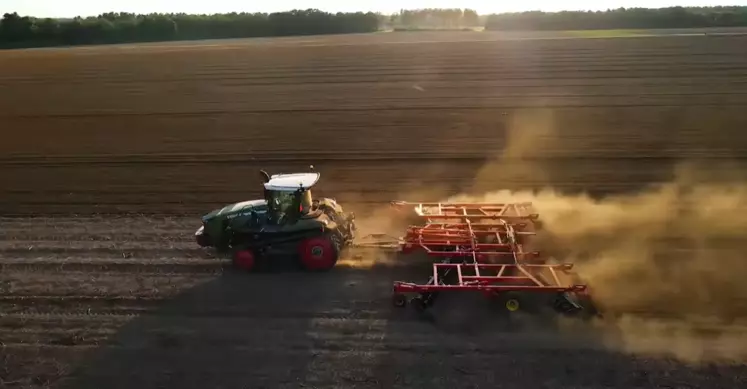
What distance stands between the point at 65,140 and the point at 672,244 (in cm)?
2004

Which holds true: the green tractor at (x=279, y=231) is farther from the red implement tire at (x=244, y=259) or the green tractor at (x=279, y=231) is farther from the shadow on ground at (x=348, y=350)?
the shadow on ground at (x=348, y=350)

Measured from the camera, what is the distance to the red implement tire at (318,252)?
1232cm

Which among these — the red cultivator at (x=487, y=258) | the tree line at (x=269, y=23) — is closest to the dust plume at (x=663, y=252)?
the red cultivator at (x=487, y=258)

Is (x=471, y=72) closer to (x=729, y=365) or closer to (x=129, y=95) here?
(x=129, y=95)

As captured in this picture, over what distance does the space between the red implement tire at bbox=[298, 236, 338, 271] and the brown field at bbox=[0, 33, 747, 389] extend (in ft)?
1.11

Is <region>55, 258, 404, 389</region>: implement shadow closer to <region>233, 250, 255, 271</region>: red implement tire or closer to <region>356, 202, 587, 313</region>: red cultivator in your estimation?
<region>233, 250, 255, 271</region>: red implement tire

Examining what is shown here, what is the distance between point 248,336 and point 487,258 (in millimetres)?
4304

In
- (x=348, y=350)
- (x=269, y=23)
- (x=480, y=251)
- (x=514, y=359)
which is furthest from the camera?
(x=269, y=23)

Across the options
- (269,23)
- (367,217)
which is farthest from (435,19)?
(367,217)

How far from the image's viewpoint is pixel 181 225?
1543cm

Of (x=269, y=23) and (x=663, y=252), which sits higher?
(x=269, y=23)

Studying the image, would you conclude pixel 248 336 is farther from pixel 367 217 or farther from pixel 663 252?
pixel 663 252

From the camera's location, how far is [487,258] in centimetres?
1230

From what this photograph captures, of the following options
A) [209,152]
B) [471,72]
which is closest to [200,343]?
[209,152]
